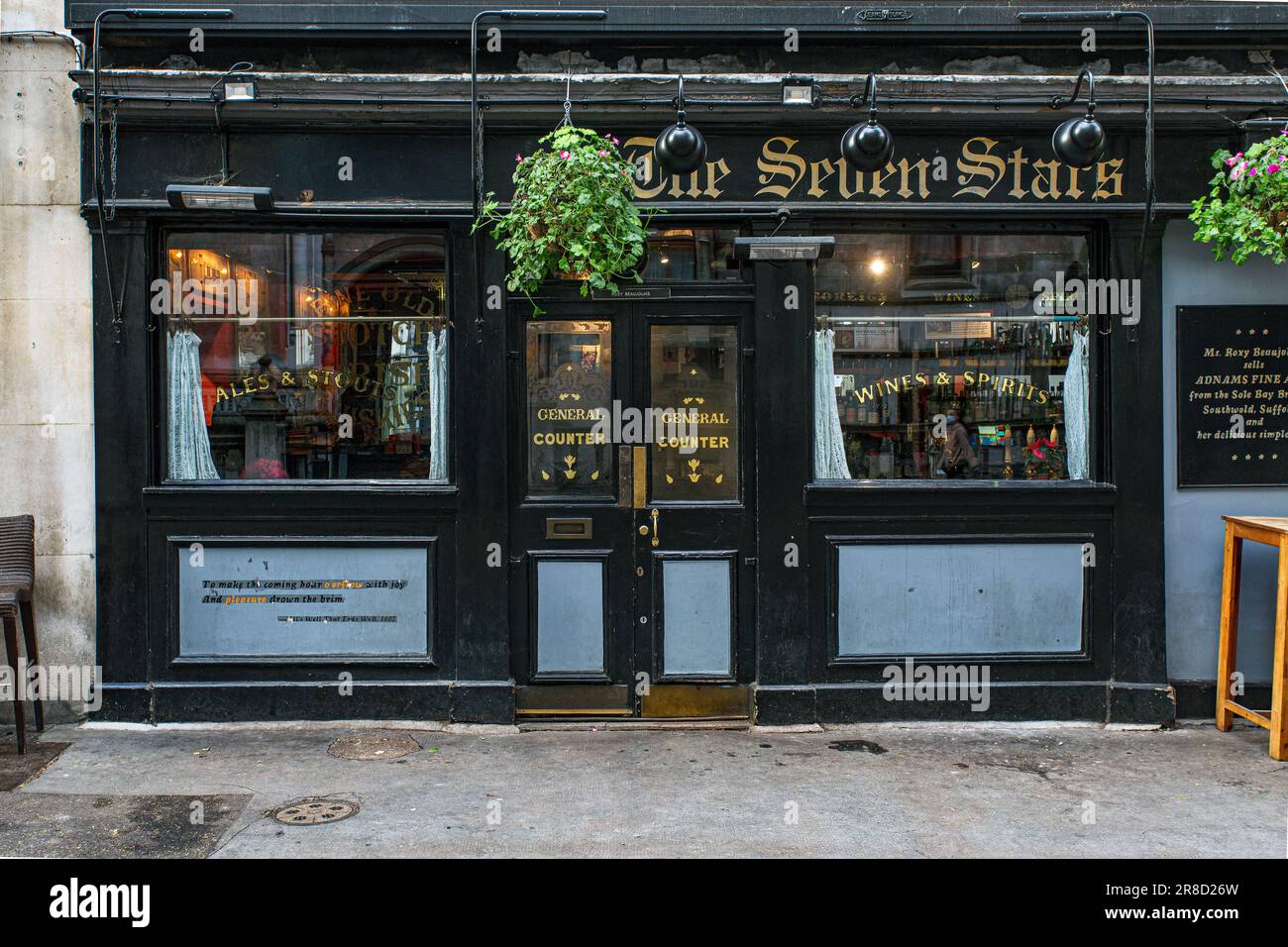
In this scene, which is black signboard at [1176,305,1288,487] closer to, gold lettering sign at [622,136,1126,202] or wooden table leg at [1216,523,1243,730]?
wooden table leg at [1216,523,1243,730]

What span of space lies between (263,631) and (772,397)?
4.06 m

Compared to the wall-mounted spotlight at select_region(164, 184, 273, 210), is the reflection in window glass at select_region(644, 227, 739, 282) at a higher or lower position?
lower

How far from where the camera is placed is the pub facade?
6996 mm

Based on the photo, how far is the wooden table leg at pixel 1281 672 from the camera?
6.41 m

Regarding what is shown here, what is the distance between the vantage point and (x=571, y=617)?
7242 mm

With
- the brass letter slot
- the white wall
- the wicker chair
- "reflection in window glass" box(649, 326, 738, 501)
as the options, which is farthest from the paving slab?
"reflection in window glass" box(649, 326, 738, 501)

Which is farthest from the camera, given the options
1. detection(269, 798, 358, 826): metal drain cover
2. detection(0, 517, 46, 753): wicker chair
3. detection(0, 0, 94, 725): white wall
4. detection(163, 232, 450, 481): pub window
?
detection(163, 232, 450, 481): pub window

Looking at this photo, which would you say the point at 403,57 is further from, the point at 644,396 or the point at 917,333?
the point at 917,333

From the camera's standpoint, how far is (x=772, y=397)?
23.6 feet

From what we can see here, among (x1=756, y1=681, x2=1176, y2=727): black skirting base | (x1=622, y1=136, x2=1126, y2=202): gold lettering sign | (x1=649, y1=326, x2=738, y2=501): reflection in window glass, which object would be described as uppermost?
(x1=622, y1=136, x2=1126, y2=202): gold lettering sign

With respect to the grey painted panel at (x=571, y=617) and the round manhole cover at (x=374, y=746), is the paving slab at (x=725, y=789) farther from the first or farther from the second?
the grey painted panel at (x=571, y=617)

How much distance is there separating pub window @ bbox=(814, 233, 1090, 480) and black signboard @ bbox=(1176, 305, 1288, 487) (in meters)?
0.69

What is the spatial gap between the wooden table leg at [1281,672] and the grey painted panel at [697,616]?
11.8 feet

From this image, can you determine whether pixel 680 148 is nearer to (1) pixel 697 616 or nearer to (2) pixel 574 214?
(2) pixel 574 214
